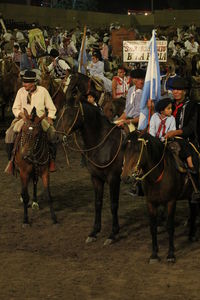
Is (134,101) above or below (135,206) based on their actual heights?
above

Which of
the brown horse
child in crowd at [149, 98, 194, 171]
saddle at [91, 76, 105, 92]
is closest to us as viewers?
child in crowd at [149, 98, 194, 171]

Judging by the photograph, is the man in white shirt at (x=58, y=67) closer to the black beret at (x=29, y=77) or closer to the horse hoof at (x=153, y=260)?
the black beret at (x=29, y=77)

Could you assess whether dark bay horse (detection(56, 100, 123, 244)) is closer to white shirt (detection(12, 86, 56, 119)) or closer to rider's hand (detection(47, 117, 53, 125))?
rider's hand (detection(47, 117, 53, 125))

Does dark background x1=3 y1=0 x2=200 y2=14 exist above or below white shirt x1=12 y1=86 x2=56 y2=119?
above

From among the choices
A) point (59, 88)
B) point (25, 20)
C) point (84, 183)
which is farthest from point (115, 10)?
point (84, 183)

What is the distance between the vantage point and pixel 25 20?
46.7 metres

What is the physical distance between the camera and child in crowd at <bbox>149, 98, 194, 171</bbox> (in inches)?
402

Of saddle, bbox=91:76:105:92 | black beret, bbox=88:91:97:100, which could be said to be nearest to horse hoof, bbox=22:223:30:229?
→ black beret, bbox=88:91:97:100

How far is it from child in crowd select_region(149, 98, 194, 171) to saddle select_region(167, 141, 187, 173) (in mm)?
84

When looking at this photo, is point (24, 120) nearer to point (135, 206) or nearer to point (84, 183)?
point (135, 206)

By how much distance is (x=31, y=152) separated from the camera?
1169 cm

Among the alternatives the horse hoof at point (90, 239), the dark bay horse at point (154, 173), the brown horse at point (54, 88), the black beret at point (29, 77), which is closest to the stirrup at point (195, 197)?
the dark bay horse at point (154, 173)

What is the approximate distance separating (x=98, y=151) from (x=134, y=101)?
1.22 metres

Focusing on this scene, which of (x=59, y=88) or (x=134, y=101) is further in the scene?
(x=59, y=88)
